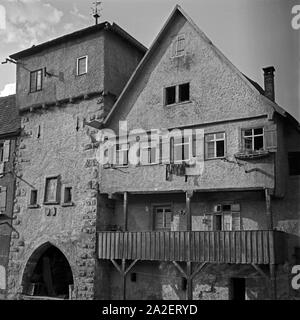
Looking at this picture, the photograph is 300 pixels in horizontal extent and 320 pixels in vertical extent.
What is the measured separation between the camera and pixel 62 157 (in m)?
18.2

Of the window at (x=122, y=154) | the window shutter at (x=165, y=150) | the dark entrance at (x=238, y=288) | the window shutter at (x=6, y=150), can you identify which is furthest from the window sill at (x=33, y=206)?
the dark entrance at (x=238, y=288)

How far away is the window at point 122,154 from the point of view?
1631cm

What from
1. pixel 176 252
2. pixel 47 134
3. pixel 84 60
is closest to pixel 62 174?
pixel 47 134

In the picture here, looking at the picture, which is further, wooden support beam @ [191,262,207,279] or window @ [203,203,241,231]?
window @ [203,203,241,231]

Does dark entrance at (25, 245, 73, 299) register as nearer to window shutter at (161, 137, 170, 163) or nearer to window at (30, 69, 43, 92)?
window shutter at (161, 137, 170, 163)

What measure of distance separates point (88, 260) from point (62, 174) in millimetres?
3596

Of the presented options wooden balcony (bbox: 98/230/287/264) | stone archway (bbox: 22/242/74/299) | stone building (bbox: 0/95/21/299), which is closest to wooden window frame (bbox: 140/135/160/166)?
wooden balcony (bbox: 98/230/287/264)

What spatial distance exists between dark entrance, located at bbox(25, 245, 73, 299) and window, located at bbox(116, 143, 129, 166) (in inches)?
197

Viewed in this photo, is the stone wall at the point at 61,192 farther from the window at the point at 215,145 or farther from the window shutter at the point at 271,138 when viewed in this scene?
the window shutter at the point at 271,138

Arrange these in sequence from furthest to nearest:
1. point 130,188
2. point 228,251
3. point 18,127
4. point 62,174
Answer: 1. point 18,127
2. point 62,174
3. point 130,188
4. point 228,251

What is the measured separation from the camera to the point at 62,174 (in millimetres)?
18016

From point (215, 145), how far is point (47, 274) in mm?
9073

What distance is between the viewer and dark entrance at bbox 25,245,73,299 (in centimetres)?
1833

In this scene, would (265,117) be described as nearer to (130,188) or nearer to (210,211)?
(210,211)
